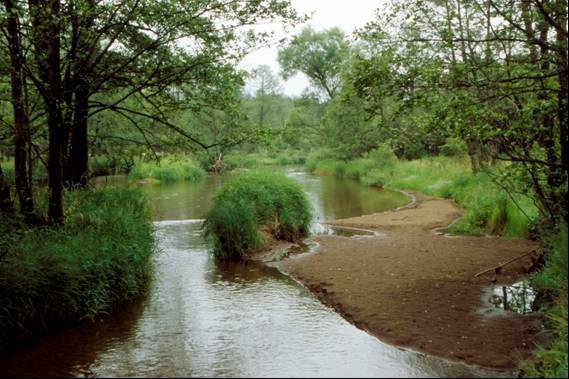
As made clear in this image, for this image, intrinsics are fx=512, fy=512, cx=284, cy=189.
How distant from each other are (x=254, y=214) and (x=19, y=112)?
21.3 feet

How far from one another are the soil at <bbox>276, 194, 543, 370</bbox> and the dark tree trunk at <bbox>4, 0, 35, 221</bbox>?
5.65 m

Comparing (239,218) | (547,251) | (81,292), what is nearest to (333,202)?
(239,218)

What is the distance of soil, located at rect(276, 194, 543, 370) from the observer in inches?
277

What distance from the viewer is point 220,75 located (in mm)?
11602

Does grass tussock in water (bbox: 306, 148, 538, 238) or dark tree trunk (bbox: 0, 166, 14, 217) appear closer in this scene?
dark tree trunk (bbox: 0, 166, 14, 217)

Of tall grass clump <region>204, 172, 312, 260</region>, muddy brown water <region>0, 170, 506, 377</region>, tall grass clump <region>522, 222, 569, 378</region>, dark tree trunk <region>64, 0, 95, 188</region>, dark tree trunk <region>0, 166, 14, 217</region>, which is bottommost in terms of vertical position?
muddy brown water <region>0, 170, 506, 377</region>

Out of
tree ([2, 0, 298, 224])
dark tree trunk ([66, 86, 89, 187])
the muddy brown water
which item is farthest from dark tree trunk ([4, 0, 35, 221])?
dark tree trunk ([66, 86, 89, 187])

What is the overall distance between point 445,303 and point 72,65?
9106mm

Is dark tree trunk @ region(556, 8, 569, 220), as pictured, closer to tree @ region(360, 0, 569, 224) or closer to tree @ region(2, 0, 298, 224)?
tree @ region(360, 0, 569, 224)

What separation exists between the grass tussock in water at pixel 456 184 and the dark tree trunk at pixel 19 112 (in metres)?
9.06

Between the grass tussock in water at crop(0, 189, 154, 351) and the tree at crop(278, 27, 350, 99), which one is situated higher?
the tree at crop(278, 27, 350, 99)

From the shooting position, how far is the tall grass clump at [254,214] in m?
12.9

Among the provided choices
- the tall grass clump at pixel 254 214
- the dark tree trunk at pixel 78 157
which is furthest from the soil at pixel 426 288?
the dark tree trunk at pixel 78 157

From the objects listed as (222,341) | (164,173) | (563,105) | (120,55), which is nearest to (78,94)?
(120,55)
